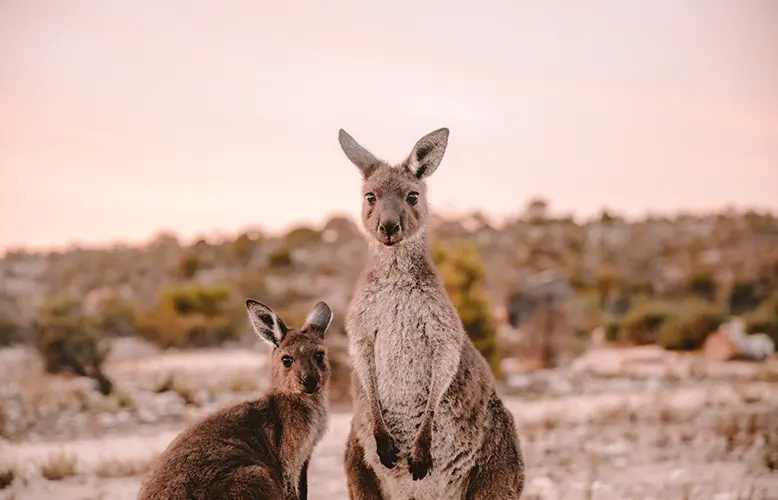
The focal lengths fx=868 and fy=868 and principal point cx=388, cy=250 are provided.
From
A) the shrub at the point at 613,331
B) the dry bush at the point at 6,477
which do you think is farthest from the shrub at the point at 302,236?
the dry bush at the point at 6,477

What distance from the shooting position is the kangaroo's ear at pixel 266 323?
568 centimetres

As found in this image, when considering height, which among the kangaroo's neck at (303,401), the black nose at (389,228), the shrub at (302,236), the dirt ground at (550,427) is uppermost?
the shrub at (302,236)

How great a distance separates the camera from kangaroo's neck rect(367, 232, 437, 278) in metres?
5.00

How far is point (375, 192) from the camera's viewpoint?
16.7 ft

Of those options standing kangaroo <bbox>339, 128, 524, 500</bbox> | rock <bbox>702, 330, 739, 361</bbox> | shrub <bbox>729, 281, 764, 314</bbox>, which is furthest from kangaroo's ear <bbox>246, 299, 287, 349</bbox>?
shrub <bbox>729, 281, 764, 314</bbox>

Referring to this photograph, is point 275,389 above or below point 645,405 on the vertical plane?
above

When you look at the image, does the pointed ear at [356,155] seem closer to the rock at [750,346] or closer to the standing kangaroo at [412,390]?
the standing kangaroo at [412,390]

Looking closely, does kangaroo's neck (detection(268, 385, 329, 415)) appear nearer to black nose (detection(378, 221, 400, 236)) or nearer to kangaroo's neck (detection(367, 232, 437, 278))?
kangaroo's neck (detection(367, 232, 437, 278))

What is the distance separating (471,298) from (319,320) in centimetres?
1039

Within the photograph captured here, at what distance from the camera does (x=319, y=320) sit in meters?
5.94

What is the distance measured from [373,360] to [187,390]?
9.41 metres

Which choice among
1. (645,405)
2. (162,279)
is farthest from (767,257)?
(162,279)

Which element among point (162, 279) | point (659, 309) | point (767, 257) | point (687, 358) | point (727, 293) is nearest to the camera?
point (687, 358)

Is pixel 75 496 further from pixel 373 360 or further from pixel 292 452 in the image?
pixel 373 360
